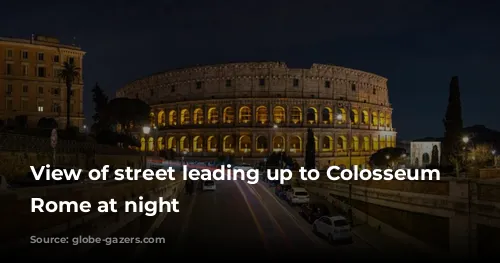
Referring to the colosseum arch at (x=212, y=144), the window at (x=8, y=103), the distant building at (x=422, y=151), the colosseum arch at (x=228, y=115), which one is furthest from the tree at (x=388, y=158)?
the window at (x=8, y=103)

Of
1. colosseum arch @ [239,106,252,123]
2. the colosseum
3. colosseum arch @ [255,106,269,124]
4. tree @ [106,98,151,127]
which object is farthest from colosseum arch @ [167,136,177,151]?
colosseum arch @ [255,106,269,124]

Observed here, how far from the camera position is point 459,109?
54.9 m

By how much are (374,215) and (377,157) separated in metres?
56.9

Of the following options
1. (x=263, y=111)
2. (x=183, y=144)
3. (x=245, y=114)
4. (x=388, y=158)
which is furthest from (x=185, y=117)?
(x=388, y=158)

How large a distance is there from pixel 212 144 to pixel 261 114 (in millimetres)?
12443

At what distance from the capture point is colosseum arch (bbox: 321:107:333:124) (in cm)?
9220

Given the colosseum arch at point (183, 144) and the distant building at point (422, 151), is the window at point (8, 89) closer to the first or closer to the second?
the colosseum arch at point (183, 144)

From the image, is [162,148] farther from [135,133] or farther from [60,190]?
[60,190]

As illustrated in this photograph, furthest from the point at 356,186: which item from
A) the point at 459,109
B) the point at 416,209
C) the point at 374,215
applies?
the point at 459,109

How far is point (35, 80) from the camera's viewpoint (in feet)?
208

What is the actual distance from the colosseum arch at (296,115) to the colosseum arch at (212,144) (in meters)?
16.9

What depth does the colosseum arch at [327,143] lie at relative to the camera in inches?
3596

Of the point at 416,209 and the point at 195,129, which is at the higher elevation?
the point at 195,129

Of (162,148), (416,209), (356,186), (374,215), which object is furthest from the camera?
(162,148)
